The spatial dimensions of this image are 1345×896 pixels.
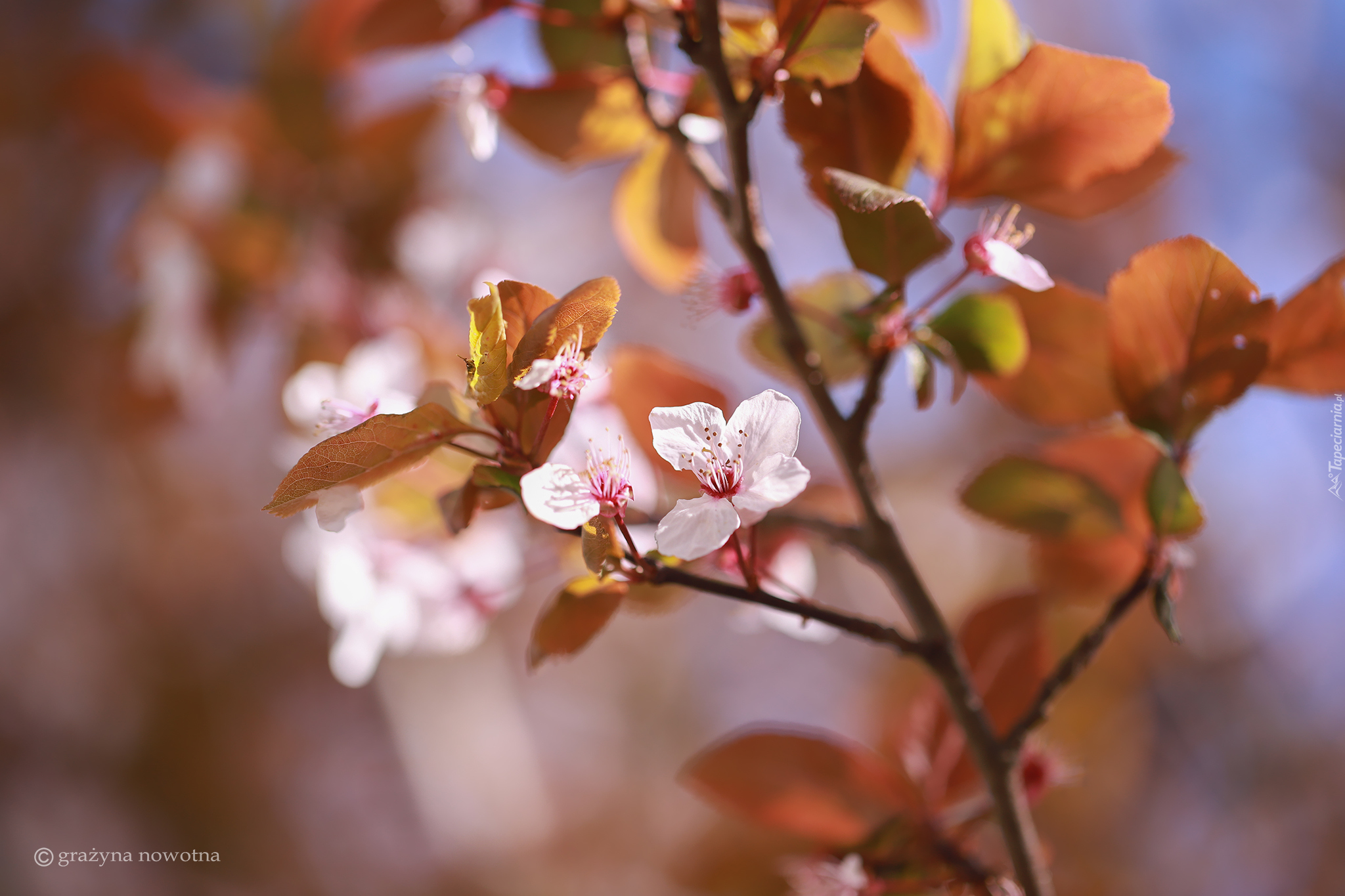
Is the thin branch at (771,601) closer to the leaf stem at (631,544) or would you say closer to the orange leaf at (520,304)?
the leaf stem at (631,544)

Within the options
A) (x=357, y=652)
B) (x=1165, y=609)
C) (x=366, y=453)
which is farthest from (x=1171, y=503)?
(x=357, y=652)

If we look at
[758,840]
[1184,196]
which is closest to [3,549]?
[758,840]

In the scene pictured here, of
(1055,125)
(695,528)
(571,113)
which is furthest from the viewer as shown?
(571,113)

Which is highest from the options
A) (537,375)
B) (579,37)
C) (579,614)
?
(579,37)

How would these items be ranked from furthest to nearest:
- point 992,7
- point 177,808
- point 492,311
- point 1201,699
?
point 177,808
point 1201,699
point 992,7
point 492,311

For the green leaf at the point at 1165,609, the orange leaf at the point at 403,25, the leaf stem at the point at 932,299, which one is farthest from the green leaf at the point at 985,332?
the orange leaf at the point at 403,25

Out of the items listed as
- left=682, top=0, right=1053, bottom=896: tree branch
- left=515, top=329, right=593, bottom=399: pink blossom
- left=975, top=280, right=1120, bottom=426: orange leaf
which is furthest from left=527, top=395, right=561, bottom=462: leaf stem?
left=975, top=280, right=1120, bottom=426: orange leaf

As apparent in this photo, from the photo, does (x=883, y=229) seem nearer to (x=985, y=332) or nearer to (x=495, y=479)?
(x=985, y=332)

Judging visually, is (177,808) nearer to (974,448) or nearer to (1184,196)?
(974,448)
